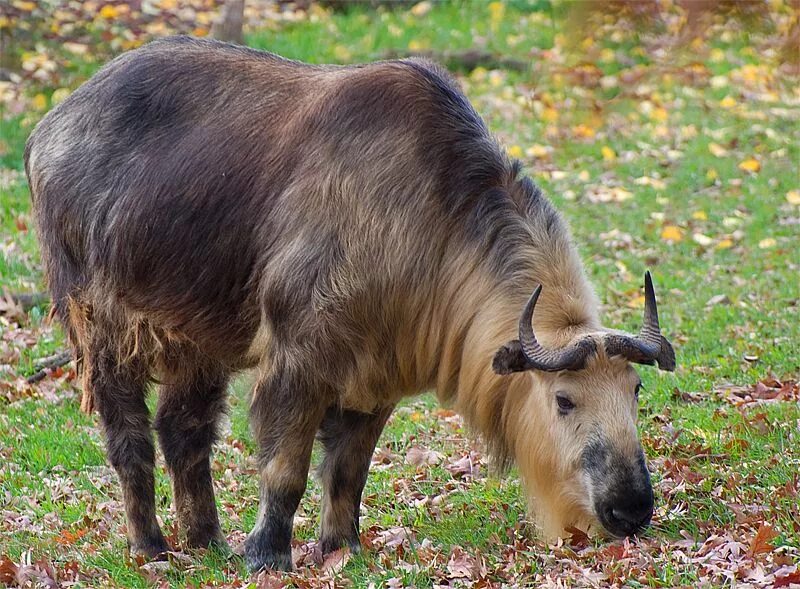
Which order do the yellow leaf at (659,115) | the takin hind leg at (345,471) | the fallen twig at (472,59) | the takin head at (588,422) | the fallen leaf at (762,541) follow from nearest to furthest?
1. the fallen leaf at (762,541)
2. the takin head at (588,422)
3. the takin hind leg at (345,471)
4. the yellow leaf at (659,115)
5. the fallen twig at (472,59)

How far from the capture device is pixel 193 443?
604cm

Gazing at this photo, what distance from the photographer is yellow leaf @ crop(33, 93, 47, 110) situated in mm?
13328

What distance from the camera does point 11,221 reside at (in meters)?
10.9

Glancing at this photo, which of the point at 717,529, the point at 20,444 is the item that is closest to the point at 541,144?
the point at 20,444

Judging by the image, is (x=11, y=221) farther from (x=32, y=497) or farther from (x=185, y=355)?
(x=185, y=355)

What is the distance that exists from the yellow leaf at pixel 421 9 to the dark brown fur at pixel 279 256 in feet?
37.5

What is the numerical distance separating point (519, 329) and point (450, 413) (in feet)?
9.51

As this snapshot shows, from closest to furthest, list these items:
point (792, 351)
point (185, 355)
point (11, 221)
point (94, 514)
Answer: point (185, 355) < point (94, 514) < point (792, 351) < point (11, 221)

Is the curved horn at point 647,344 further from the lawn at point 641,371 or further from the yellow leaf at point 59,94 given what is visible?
the yellow leaf at point 59,94

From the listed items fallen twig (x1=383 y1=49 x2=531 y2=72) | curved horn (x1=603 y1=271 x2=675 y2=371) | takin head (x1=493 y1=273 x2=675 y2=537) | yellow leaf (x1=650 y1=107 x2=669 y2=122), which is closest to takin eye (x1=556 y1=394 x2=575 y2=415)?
takin head (x1=493 y1=273 x2=675 y2=537)

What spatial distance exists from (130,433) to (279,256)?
135 cm

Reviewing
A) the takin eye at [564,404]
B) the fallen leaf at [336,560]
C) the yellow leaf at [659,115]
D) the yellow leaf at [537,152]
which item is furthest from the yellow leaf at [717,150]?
the takin eye at [564,404]

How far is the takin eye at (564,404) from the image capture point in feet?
15.7

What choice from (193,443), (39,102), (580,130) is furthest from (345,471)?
(39,102)
